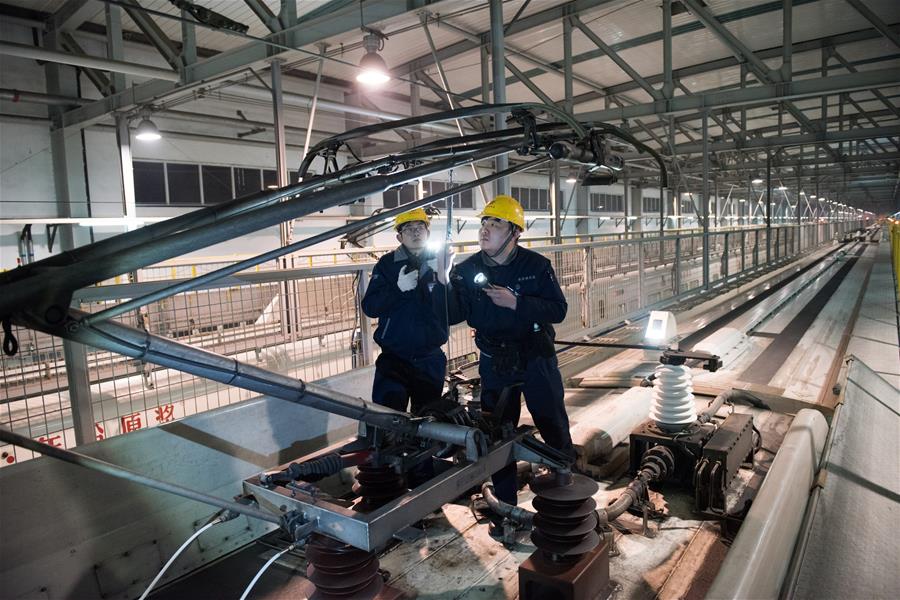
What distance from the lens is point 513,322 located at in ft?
9.76

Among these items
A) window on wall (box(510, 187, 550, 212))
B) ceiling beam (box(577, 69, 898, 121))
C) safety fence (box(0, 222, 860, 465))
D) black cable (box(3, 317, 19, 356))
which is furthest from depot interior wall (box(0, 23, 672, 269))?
window on wall (box(510, 187, 550, 212))

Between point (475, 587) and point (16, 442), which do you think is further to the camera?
point (475, 587)

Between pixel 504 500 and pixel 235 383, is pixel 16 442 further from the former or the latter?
pixel 504 500

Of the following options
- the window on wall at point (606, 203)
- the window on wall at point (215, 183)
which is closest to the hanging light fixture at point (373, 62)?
the window on wall at point (215, 183)

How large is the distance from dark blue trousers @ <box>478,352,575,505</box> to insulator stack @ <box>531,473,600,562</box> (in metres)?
0.57

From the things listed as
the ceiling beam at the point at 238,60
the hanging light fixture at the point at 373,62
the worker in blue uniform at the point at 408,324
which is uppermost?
the ceiling beam at the point at 238,60

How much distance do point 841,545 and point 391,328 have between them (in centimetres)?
230

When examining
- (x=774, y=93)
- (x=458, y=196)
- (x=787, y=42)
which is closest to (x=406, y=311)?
(x=774, y=93)

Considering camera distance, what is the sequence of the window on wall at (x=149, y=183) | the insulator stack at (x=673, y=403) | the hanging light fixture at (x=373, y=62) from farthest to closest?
the window on wall at (x=149, y=183) → the hanging light fixture at (x=373, y=62) → the insulator stack at (x=673, y=403)

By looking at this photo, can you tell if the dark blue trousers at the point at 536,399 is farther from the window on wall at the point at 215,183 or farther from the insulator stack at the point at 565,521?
the window on wall at the point at 215,183

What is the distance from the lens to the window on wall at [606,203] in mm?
27188

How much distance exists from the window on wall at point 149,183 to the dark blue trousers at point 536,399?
11.3 meters

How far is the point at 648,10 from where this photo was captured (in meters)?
10.5

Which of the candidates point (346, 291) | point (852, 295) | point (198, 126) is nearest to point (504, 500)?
point (346, 291)
